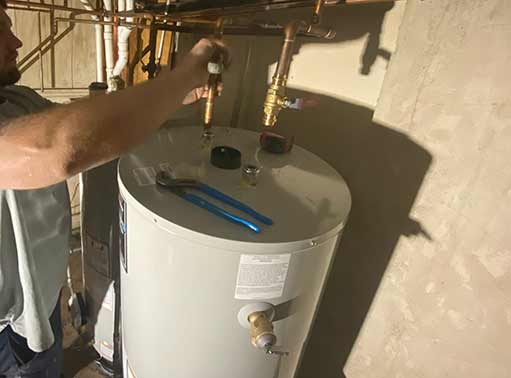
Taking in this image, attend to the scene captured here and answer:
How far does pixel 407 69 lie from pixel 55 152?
0.62 m

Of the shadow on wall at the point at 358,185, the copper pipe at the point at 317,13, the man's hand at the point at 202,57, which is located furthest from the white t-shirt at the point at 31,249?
the shadow on wall at the point at 358,185

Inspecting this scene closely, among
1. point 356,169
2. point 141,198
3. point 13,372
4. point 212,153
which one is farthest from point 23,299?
point 356,169

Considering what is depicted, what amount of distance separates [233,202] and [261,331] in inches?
8.1

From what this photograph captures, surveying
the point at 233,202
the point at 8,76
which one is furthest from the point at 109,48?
the point at 233,202

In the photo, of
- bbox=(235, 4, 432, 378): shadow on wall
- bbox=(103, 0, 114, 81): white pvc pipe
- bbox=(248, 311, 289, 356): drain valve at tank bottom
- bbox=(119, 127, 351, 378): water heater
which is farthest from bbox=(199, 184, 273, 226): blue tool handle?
bbox=(103, 0, 114, 81): white pvc pipe

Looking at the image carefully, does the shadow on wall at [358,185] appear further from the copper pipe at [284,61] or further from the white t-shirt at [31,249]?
the white t-shirt at [31,249]

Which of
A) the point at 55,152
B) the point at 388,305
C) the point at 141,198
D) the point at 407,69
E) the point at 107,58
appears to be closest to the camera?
the point at 55,152

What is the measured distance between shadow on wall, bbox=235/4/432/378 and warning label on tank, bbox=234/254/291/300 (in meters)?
0.32

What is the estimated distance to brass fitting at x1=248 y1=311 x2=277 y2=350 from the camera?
0.52 meters

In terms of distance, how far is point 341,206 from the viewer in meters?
0.63

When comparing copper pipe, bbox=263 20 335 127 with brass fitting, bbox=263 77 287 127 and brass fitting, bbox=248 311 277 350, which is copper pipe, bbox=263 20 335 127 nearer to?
brass fitting, bbox=263 77 287 127

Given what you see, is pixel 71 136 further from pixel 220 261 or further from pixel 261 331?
pixel 261 331

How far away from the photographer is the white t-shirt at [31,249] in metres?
0.60

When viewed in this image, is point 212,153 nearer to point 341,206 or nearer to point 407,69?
point 341,206
